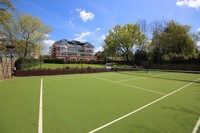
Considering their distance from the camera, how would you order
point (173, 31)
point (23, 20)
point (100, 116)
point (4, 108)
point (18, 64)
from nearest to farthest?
point (100, 116) → point (4, 108) → point (18, 64) → point (23, 20) → point (173, 31)

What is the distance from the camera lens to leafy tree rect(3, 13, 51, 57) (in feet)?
75.2

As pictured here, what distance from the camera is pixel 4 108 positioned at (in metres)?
3.90

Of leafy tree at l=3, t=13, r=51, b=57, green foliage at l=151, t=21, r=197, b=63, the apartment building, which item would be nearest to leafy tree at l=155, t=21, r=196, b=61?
green foliage at l=151, t=21, r=197, b=63

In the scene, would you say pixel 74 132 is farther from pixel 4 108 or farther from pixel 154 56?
pixel 154 56

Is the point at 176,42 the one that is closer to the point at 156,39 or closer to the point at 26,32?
the point at 156,39

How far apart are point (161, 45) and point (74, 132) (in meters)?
29.8

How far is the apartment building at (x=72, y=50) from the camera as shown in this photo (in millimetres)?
47906

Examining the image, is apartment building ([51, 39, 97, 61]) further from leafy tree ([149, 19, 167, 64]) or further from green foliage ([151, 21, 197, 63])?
green foliage ([151, 21, 197, 63])

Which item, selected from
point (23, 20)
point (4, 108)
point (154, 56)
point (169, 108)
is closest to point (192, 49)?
point (154, 56)

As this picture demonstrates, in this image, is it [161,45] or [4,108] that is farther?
[161,45]

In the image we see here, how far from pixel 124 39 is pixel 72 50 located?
26.9 meters

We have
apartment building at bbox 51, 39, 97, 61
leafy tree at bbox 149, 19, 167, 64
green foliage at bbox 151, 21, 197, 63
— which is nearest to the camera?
green foliage at bbox 151, 21, 197, 63

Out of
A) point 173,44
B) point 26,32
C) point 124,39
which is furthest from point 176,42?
point 26,32

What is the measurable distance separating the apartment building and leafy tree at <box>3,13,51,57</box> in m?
21.5
